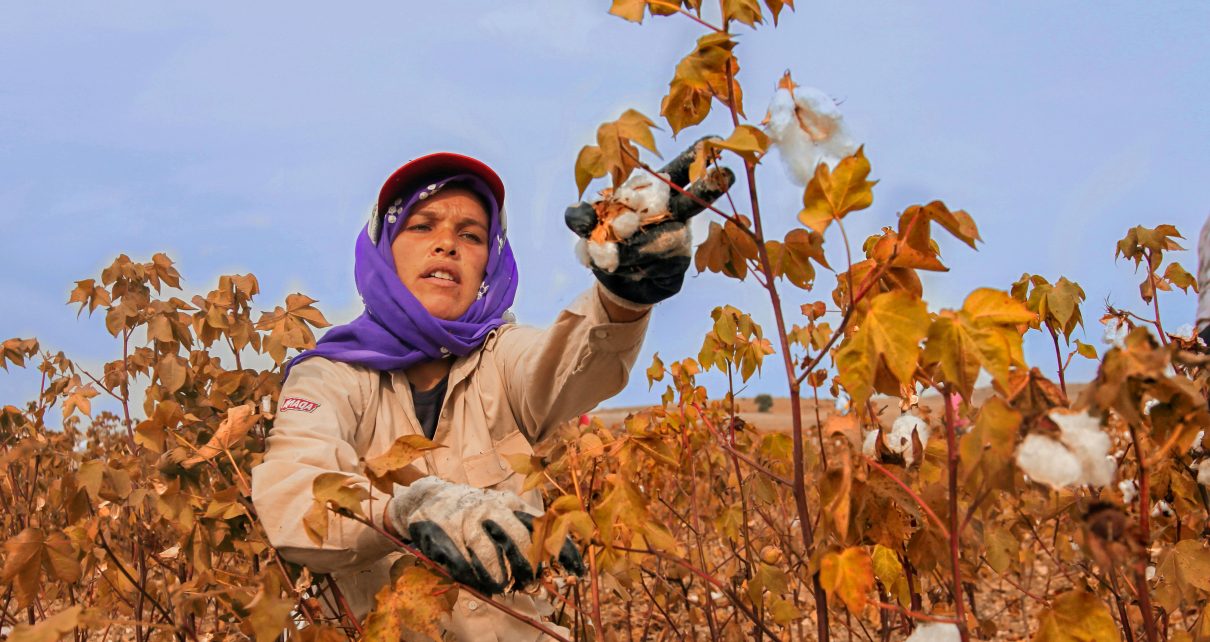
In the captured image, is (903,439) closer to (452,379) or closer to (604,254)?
(604,254)

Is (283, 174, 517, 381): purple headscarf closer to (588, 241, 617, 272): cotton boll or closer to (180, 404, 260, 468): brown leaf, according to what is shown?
(180, 404, 260, 468): brown leaf

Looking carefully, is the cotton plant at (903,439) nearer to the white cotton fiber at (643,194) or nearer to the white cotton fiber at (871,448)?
the white cotton fiber at (871,448)

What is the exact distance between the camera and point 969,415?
124 cm

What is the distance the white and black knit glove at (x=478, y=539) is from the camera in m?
1.32

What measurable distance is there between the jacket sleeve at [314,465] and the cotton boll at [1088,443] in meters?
0.91

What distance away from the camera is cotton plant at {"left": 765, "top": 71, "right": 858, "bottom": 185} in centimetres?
101

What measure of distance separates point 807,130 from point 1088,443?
421mm

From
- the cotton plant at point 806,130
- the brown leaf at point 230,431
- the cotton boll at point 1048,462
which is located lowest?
the cotton boll at point 1048,462

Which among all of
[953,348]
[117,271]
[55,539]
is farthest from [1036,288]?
[117,271]

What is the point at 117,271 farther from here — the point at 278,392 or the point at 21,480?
the point at 21,480

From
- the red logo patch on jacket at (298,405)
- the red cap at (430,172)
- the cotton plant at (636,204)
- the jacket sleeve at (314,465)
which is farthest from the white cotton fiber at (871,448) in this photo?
the red cap at (430,172)

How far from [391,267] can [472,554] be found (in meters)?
1.03

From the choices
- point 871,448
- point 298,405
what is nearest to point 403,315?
point 298,405

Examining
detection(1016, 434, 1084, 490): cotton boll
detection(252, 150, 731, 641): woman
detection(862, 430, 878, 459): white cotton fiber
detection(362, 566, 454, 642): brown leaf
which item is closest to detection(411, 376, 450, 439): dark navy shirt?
detection(252, 150, 731, 641): woman
